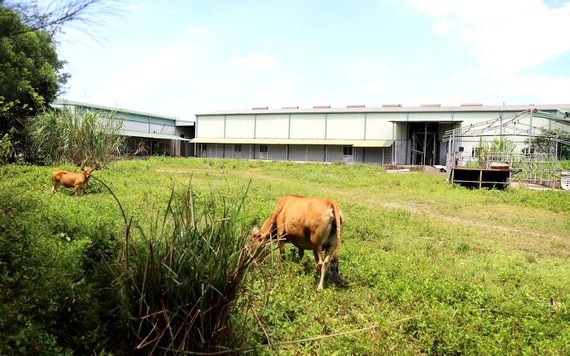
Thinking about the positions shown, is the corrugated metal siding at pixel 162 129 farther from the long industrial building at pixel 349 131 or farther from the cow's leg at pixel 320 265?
the cow's leg at pixel 320 265

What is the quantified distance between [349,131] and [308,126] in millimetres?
4337

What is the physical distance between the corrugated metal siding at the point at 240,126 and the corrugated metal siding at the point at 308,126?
4862 mm

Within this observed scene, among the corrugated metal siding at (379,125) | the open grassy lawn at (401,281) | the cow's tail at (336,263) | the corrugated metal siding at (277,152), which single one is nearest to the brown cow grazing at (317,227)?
the cow's tail at (336,263)

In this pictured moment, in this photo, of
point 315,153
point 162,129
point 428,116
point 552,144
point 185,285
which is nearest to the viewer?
point 185,285

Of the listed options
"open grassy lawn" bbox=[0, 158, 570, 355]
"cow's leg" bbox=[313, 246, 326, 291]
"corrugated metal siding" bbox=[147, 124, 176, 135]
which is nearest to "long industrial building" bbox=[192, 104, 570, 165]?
"corrugated metal siding" bbox=[147, 124, 176, 135]

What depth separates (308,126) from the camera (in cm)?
4241

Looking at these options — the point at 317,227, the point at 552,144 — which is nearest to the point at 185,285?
the point at 317,227

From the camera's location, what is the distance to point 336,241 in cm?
598

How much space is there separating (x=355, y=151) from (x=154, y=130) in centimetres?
2261

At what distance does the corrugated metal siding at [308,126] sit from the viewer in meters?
42.0

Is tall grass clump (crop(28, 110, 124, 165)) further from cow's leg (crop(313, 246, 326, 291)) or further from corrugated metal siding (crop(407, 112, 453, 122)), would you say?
corrugated metal siding (crop(407, 112, 453, 122))

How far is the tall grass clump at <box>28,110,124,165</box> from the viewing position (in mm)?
16875

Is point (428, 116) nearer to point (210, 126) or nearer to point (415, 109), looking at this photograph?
point (415, 109)

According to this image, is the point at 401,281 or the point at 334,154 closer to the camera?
the point at 401,281
